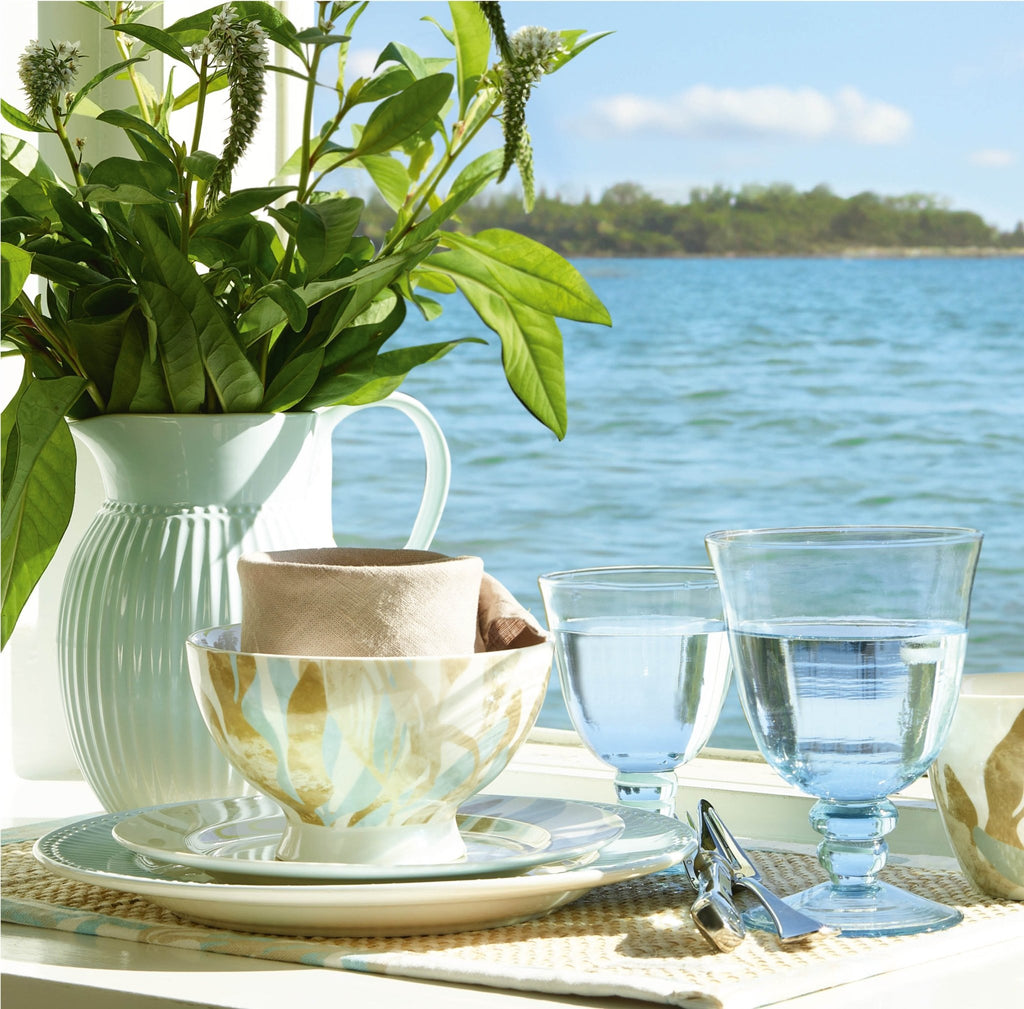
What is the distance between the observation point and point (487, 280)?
2.06ft

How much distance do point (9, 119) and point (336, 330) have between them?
193 millimetres

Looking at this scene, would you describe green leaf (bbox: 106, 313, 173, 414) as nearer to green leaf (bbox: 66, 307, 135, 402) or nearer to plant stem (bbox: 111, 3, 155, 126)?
green leaf (bbox: 66, 307, 135, 402)

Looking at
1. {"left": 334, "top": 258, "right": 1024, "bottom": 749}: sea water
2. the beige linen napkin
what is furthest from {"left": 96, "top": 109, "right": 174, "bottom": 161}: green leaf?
{"left": 334, "top": 258, "right": 1024, "bottom": 749}: sea water

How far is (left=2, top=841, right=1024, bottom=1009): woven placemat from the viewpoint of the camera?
13.6 inches

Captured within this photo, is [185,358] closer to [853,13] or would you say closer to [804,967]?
[804,967]

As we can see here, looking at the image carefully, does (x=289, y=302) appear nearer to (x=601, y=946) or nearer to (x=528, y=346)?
(x=528, y=346)

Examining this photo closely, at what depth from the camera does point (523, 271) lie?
2.05 feet

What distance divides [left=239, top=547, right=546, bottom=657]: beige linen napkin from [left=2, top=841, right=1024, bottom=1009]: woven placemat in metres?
0.09

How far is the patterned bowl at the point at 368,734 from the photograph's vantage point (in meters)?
0.39

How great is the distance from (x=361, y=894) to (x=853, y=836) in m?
0.16

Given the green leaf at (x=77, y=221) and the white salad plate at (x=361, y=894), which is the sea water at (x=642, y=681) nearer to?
the white salad plate at (x=361, y=894)

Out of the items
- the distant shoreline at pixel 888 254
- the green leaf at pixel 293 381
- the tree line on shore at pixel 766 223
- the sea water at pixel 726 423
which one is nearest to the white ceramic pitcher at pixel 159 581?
the green leaf at pixel 293 381

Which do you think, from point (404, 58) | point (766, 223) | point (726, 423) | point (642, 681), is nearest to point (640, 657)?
point (642, 681)

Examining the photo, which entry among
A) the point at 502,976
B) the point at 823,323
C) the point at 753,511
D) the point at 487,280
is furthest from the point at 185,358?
the point at 823,323
